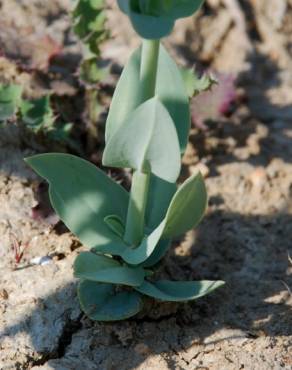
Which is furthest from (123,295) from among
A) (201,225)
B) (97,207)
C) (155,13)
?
(155,13)

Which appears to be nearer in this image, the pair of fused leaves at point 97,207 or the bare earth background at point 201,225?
the pair of fused leaves at point 97,207

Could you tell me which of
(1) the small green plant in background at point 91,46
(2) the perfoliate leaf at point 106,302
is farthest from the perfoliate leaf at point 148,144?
(1) the small green plant in background at point 91,46

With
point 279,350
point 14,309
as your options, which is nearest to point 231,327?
point 279,350

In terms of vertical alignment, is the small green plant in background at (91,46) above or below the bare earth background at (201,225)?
above

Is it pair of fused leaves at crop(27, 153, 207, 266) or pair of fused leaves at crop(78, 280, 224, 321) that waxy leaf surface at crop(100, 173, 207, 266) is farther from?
pair of fused leaves at crop(78, 280, 224, 321)

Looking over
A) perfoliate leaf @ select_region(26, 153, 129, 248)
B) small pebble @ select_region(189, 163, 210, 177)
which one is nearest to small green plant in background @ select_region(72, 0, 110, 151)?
small pebble @ select_region(189, 163, 210, 177)

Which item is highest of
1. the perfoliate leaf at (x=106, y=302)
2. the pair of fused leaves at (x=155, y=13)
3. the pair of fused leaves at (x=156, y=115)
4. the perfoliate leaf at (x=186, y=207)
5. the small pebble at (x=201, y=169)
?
the pair of fused leaves at (x=155, y=13)

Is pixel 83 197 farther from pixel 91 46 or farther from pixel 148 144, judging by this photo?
pixel 91 46

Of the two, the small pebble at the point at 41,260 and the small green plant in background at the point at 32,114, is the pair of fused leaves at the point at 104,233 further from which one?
the small green plant in background at the point at 32,114
